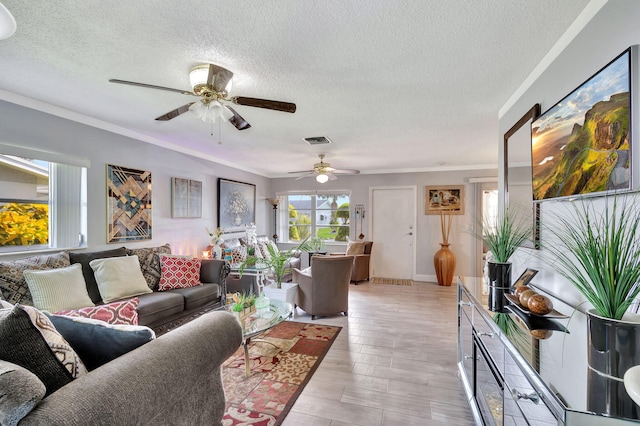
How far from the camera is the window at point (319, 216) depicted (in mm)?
6590

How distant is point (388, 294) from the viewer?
16.1 feet

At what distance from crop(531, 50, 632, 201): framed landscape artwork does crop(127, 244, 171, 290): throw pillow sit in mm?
3740

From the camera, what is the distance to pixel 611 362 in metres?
0.79

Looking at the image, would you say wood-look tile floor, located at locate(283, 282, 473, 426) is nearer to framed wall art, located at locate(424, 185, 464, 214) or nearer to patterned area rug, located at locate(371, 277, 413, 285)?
patterned area rug, located at locate(371, 277, 413, 285)

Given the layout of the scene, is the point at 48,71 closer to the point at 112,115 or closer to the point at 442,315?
the point at 112,115

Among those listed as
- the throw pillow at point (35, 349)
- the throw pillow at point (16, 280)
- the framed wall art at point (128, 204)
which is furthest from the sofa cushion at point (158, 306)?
the throw pillow at point (35, 349)

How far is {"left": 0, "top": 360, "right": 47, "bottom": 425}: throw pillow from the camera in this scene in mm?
675

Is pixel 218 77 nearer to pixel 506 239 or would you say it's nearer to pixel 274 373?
pixel 506 239

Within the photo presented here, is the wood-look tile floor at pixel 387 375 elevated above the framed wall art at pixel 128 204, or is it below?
below

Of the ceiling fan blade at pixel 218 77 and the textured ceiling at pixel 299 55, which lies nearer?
the textured ceiling at pixel 299 55

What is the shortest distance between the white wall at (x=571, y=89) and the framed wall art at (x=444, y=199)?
13.1ft

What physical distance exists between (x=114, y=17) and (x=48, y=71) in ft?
3.44

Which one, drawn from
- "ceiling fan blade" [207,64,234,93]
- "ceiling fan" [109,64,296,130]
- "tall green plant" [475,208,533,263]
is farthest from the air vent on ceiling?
"tall green plant" [475,208,533,263]

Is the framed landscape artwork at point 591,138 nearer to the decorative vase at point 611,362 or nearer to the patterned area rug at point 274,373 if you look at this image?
the decorative vase at point 611,362
